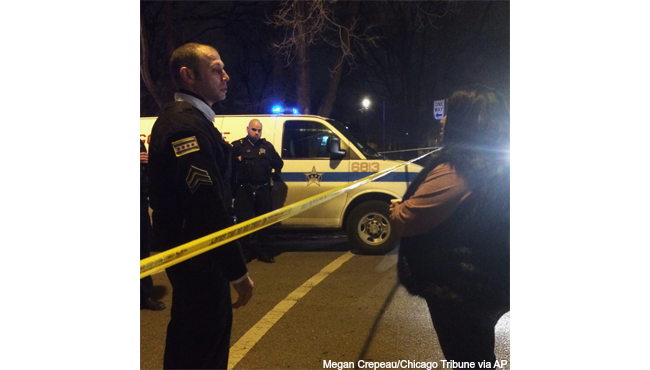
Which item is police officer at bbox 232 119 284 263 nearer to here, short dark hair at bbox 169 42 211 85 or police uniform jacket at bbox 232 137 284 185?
police uniform jacket at bbox 232 137 284 185

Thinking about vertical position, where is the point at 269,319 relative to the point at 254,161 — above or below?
below

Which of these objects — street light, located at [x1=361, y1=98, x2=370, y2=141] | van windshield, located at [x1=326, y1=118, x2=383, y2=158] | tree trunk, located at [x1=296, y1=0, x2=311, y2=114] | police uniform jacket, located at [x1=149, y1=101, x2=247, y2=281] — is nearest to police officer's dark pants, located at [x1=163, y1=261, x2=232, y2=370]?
police uniform jacket, located at [x1=149, y1=101, x2=247, y2=281]

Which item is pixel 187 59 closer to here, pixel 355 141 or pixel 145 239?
pixel 145 239

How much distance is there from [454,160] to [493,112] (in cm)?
29

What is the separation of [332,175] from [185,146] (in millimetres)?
4972

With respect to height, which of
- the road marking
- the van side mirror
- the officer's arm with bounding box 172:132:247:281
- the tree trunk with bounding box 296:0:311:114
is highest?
the tree trunk with bounding box 296:0:311:114

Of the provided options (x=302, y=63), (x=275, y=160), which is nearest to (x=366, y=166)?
(x=275, y=160)

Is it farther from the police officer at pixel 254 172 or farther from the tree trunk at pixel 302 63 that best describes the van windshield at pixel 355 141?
the tree trunk at pixel 302 63

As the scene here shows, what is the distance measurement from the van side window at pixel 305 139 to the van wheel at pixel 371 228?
3.12ft

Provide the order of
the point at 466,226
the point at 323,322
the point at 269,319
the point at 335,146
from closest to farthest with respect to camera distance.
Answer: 1. the point at 466,226
2. the point at 323,322
3. the point at 269,319
4. the point at 335,146

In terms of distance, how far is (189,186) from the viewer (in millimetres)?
1951

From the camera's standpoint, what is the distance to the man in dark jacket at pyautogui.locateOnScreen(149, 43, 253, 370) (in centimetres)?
197

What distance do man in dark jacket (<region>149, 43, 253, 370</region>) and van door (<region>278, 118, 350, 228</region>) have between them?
4608 millimetres

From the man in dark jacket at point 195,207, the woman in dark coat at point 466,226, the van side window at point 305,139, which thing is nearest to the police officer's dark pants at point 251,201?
the van side window at point 305,139
